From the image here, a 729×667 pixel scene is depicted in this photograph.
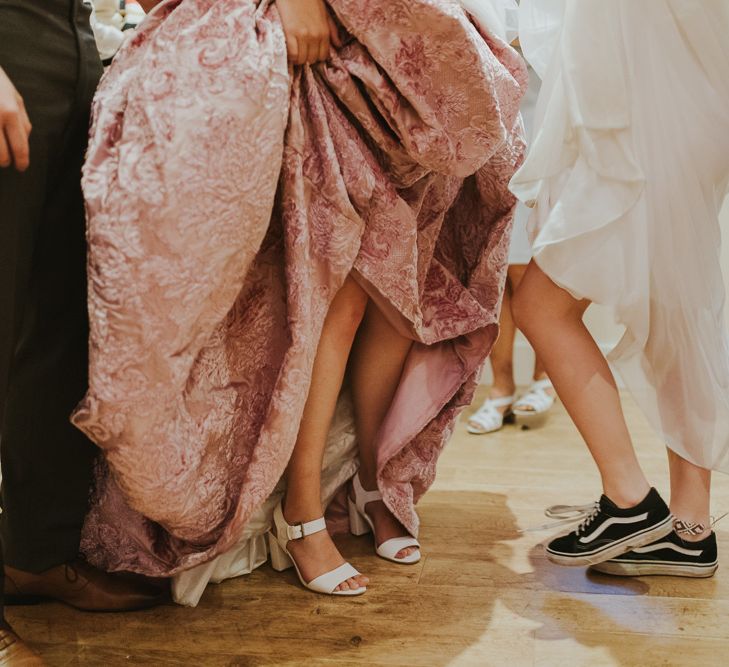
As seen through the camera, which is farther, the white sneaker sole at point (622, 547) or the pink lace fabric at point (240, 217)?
the white sneaker sole at point (622, 547)

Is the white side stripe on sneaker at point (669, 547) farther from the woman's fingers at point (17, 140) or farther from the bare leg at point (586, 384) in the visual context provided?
the woman's fingers at point (17, 140)

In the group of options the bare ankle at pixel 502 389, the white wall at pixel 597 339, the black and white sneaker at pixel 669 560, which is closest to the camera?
the black and white sneaker at pixel 669 560

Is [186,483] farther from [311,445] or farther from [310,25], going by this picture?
[310,25]

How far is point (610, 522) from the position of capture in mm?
1342

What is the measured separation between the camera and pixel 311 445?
1.39 metres

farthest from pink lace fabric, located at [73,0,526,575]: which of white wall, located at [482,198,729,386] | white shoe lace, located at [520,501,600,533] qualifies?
white wall, located at [482,198,729,386]

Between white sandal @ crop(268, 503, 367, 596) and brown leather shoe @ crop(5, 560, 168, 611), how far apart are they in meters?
0.22

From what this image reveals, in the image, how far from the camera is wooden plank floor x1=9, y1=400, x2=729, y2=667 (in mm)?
1169

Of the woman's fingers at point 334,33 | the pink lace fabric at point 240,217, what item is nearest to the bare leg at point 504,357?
the pink lace fabric at point 240,217

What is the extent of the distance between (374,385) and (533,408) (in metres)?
0.91

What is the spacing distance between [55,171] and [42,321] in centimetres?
22

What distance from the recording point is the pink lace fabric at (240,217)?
108 cm

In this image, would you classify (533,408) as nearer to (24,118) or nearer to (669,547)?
(669,547)

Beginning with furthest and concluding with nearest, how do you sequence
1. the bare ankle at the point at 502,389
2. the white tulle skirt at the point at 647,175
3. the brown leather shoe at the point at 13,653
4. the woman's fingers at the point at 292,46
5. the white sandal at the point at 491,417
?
the bare ankle at the point at 502,389, the white sandal at the point at 491,417, the white tulle skirt at the point at 647,175, the woman's fingers at the point at 292,46, the brown leather shoe at the point at 13,653
